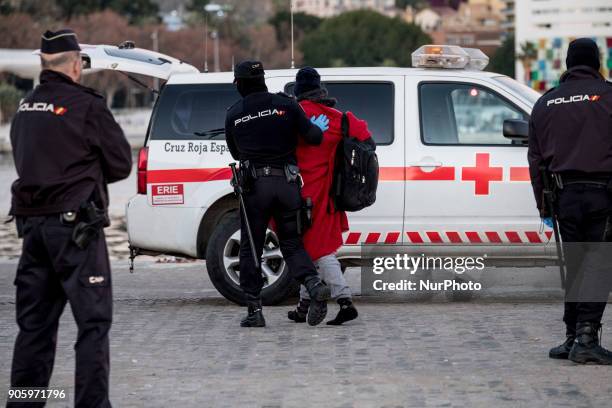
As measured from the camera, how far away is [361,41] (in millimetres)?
157375

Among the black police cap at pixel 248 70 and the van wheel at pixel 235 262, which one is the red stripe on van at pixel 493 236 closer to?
the van wheel at pixel 235 262

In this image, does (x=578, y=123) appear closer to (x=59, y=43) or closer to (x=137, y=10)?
(x=59, y=43)

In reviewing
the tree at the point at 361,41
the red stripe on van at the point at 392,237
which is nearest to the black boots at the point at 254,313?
the red stripe on van at the point at 392,237

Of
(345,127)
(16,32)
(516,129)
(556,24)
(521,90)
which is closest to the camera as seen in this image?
(345,127)

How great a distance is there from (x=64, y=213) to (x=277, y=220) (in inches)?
133

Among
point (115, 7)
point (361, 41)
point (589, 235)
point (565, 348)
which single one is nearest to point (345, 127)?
point (589, 235)

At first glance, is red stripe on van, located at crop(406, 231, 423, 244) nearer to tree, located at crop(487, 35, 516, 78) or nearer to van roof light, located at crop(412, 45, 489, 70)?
van roof light, located at crop(412, 45, 489, 70)

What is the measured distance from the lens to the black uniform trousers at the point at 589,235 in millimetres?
7703

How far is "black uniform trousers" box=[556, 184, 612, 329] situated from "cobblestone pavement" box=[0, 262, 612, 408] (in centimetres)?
38

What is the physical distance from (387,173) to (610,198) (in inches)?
115

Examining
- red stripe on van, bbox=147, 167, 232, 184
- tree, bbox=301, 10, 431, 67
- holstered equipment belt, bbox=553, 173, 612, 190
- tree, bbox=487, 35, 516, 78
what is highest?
holstered equipment belt, bbox=553, 173, 612, 190

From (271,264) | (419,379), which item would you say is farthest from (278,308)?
(419,379)


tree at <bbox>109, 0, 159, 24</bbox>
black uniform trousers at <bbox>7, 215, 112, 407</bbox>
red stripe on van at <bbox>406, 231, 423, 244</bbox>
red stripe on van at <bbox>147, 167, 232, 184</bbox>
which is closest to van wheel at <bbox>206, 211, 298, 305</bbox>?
red stripe on van at <bbox>147, 167, 232, 184</bbox>

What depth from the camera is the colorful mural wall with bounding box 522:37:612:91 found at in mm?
149000
